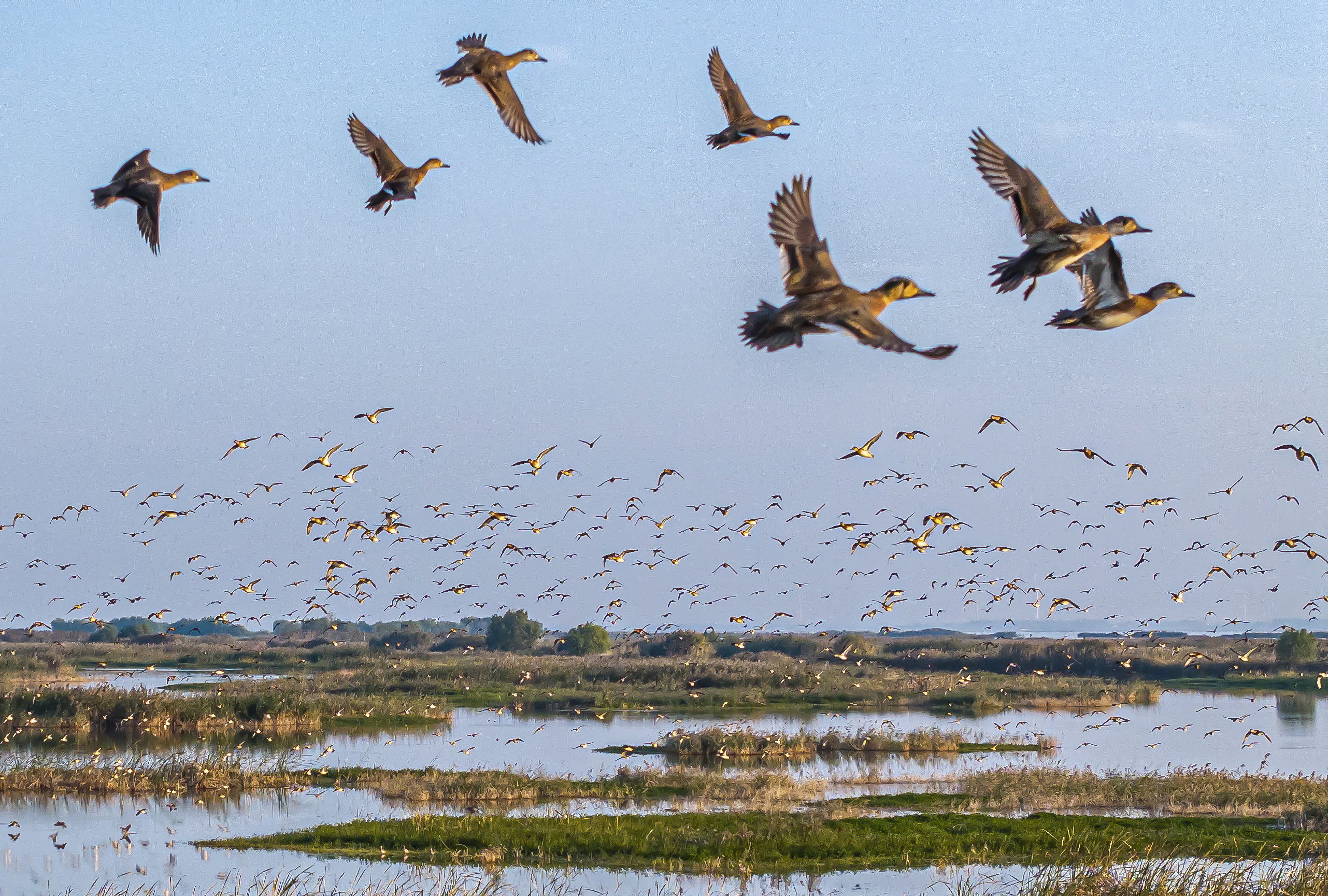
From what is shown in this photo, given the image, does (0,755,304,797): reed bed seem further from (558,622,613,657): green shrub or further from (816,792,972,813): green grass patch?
(558,622,613,657): green shrub

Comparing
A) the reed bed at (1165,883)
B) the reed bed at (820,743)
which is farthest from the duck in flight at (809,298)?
the reed bed at (820,743)

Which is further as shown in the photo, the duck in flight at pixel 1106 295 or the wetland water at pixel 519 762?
the wetland water at pixel 519 762

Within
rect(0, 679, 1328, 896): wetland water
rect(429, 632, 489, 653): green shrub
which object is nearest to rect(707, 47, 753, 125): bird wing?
rect(0, 679, 1328, 896): wetland water

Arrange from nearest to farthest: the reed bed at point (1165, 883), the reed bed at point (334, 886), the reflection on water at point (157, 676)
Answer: the reed bed at point (1165, 883), the reed bed at point (334, 886), the reflection on water at point (157, 676)

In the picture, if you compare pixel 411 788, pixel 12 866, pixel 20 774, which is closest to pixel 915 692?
pixel 411 788

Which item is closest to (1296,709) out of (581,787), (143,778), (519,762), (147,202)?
(519,762)

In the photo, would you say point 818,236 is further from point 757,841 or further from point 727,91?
point 757,841

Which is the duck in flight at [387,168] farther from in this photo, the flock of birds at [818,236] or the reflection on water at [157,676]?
the reflection on water at [157,676]

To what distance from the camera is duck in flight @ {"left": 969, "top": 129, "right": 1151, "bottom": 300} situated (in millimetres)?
9688

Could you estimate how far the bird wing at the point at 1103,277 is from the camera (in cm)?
1065

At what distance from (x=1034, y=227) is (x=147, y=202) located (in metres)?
7.83

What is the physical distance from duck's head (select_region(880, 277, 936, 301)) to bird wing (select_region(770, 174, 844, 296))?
292 millimetres

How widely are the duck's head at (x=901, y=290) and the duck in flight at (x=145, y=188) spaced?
7.08 m

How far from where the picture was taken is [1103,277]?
427 inches
